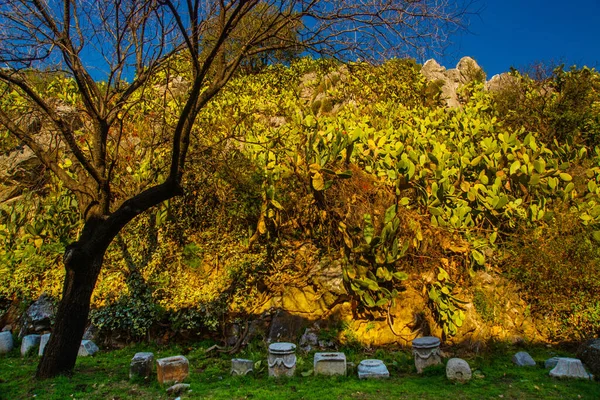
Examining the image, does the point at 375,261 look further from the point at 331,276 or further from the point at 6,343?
the point at 6,343

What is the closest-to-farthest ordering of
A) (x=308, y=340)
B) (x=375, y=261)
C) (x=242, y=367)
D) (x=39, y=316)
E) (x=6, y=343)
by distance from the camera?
(x=242, y=367), (x=375, y=261), (x=308, y=340), (x=6, y=343), (x=39, y=316)

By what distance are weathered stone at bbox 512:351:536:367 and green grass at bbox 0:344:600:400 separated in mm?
84

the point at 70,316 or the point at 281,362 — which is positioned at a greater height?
the point at 70,316

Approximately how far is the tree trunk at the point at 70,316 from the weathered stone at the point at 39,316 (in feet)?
7.27

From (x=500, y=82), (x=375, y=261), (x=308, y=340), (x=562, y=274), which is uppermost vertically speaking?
(x=500, y=82)

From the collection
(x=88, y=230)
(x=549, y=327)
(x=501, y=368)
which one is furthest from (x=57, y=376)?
(x=549, y=327)

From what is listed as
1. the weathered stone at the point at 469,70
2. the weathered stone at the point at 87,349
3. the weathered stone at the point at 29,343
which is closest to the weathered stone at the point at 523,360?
the weathered stone at the point at 87,349

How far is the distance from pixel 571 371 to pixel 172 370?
3815 mm

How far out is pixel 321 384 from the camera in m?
4.18

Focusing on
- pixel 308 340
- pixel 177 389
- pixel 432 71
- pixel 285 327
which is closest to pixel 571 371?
pixel 308 340

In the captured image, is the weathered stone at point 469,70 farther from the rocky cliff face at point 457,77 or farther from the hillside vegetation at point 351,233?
the hillside vegetation at point 351,233

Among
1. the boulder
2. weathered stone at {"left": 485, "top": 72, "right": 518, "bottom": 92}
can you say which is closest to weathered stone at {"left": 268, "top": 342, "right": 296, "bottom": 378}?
the boulder

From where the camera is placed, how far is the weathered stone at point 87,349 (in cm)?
571

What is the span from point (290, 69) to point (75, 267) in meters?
8.77
